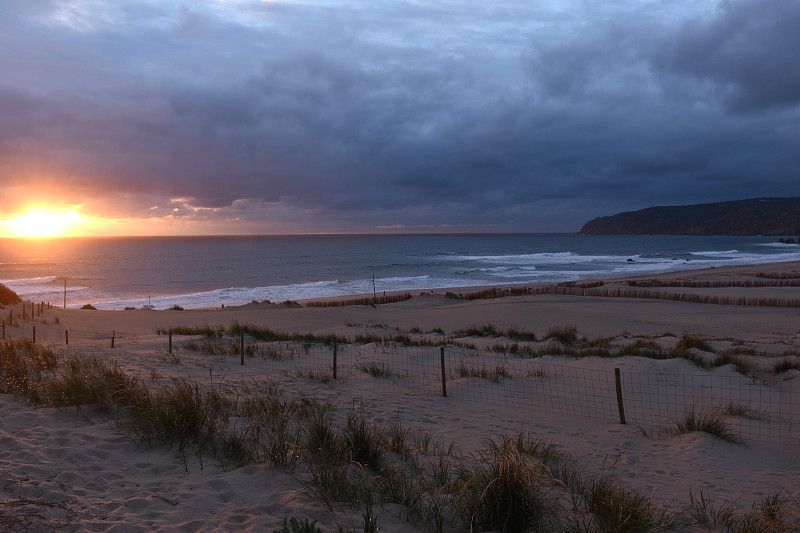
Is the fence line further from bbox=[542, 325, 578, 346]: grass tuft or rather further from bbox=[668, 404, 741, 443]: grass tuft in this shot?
bbox=[542, 325, 578, 346]: grass tuft

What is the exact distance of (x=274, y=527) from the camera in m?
3.56

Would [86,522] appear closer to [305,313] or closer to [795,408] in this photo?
[795,408]

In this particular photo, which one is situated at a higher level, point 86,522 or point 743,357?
point 86,522

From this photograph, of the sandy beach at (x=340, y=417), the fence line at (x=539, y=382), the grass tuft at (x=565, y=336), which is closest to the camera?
the sandy beach at (x=340, y=417)

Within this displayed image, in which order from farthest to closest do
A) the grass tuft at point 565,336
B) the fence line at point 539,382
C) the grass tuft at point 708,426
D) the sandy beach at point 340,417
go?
the grass tuft at point 565,336 < the fence line at point 539,382 < the grass tuft at point 708,426 < the sandy beach at point 340,417

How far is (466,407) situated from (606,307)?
67.5 feet

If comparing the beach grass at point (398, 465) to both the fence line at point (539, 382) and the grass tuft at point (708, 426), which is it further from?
the fence line at point (539, 382)

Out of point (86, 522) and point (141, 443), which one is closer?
point (86, 522)

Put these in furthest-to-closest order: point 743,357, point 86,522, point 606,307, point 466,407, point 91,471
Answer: point 606,307
point 743,357
point 466,407
point 91,471
point 86,522

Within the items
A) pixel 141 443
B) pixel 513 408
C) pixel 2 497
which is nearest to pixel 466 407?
pixel 513 408

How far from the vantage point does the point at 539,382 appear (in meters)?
10.2

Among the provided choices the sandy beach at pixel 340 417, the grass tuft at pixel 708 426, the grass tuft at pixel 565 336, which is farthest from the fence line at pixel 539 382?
the grass tuft at pixel 565 336

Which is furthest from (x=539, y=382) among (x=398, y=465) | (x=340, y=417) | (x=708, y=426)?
(x=398, y=465)

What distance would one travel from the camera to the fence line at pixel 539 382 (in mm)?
8047
